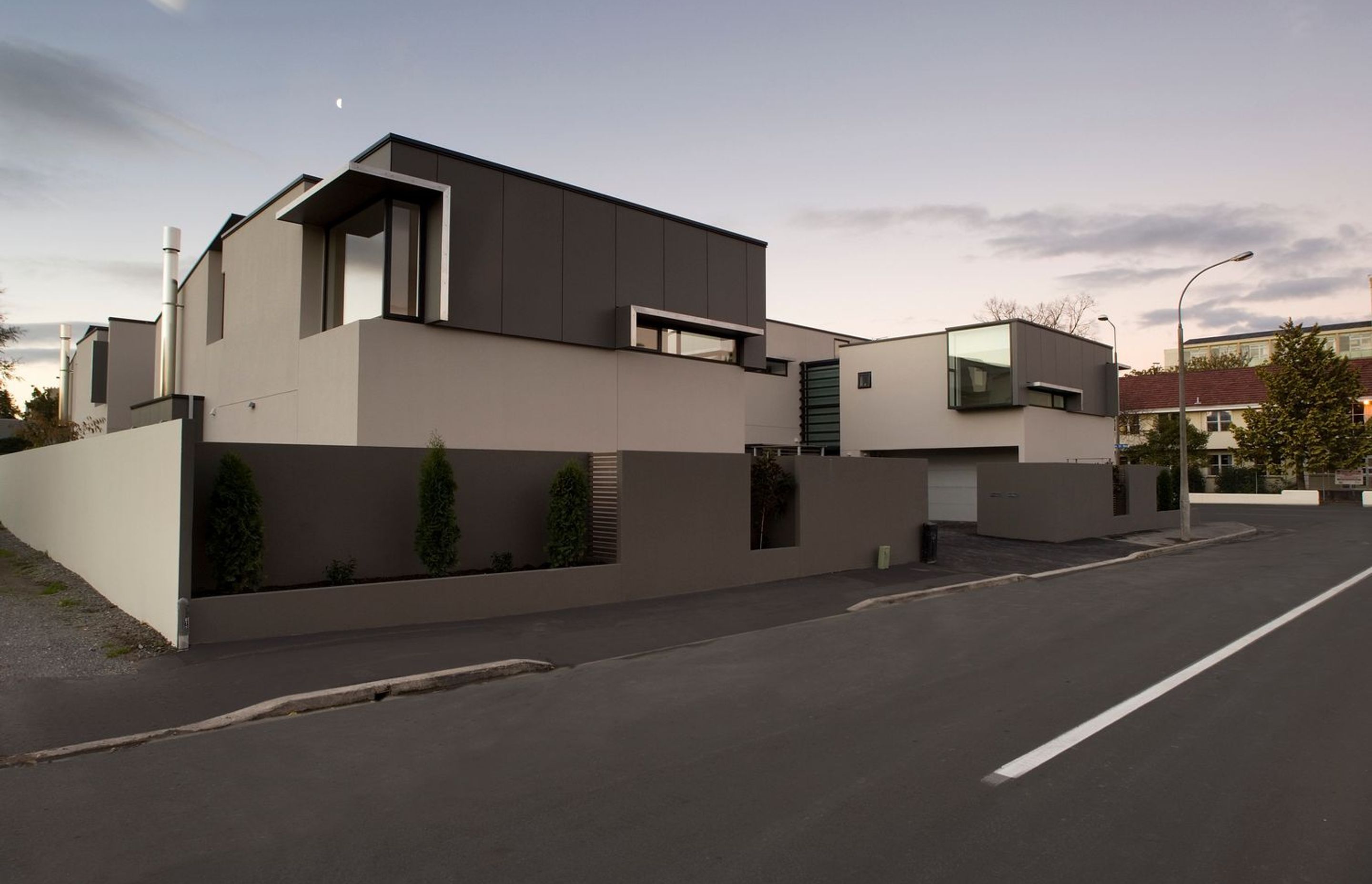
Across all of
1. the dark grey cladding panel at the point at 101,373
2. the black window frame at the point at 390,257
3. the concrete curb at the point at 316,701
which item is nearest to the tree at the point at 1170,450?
the black window frame at the point at 390,257

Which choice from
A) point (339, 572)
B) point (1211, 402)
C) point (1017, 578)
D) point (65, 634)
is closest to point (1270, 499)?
point (1211, 402)

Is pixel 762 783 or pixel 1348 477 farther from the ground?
pixel 1348 477

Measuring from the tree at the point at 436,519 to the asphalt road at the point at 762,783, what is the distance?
3.51 m

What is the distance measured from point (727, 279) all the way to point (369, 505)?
11.8 metres

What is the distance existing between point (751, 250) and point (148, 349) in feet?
87.8

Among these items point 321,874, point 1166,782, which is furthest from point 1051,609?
point 321,874

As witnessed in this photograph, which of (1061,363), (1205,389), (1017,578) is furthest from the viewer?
(1205,389)

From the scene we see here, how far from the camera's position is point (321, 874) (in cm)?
417

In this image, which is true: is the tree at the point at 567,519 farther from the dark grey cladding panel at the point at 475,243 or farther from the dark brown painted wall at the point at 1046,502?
the dark brown painted wall at the point at 1046,502

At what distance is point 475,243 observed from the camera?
15.9m

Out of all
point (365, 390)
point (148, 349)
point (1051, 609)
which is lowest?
point (1051, 609)

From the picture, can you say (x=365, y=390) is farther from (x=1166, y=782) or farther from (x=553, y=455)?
(x=1166, y=782)

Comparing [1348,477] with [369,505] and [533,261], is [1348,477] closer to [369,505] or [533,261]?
[533,261]

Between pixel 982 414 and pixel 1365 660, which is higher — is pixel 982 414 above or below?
above
